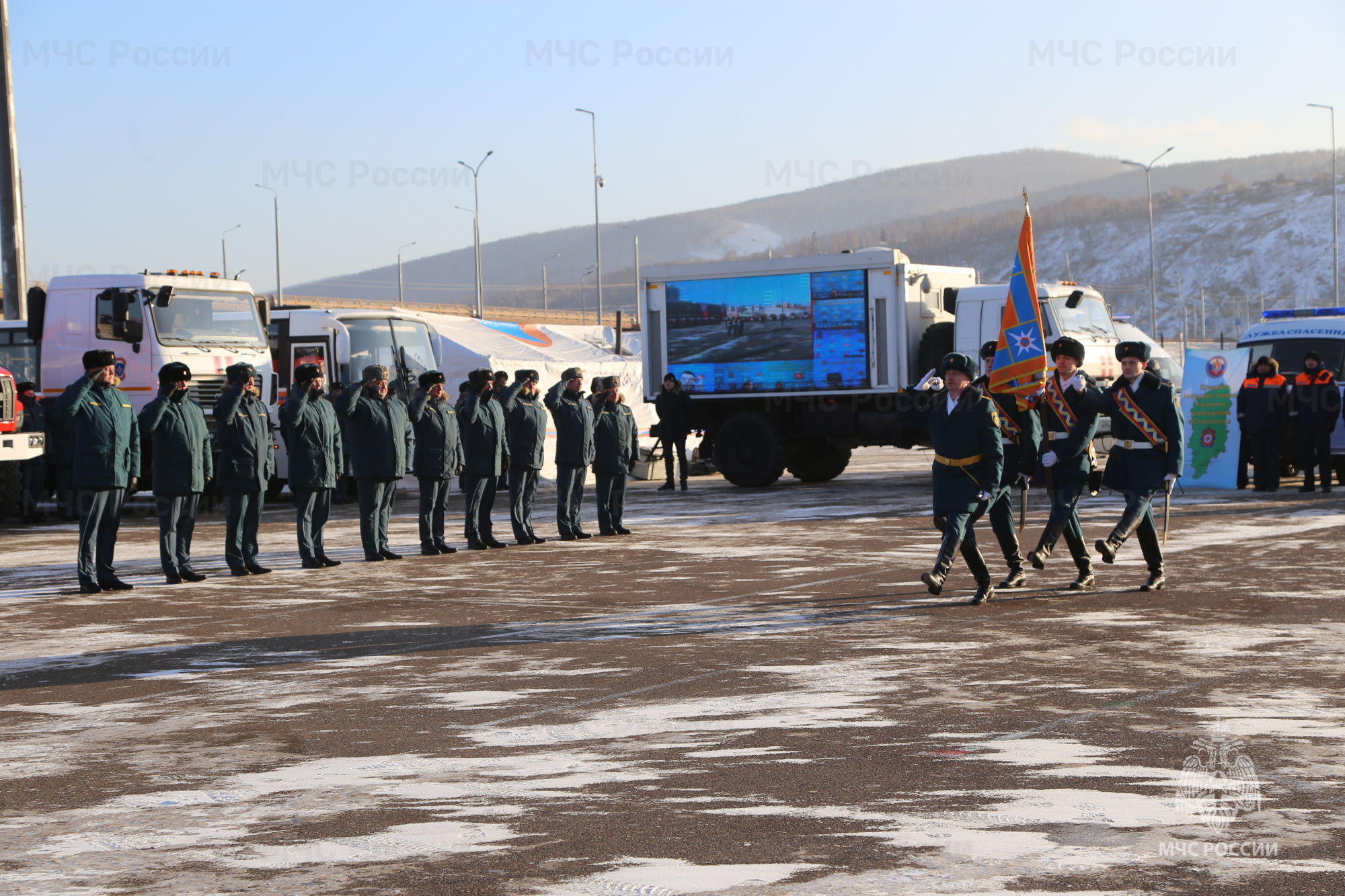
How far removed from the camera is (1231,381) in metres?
21.5

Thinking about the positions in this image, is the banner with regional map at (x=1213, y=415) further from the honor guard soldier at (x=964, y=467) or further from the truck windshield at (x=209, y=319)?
the truck windshield at (x=209, y=319)

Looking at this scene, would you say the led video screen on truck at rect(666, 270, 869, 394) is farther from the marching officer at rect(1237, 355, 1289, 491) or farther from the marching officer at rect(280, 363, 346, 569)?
the marching officer at rect(280, 363, 346, 569)

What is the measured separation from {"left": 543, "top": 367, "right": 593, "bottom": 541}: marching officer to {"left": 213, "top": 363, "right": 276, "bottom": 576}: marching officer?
3881 millimetres

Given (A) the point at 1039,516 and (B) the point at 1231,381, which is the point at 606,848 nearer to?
(A) the point at 1039,516

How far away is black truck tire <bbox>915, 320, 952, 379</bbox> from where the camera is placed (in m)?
22.5

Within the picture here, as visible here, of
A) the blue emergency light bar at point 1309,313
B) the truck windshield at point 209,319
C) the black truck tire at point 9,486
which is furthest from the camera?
the blue emergency light bar at point 1309,313

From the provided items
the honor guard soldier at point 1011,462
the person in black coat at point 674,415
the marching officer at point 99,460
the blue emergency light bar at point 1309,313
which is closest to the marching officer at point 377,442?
the marching officer at point 99,460

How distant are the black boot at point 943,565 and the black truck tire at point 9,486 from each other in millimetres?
13009

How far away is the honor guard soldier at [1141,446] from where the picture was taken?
1117 cm

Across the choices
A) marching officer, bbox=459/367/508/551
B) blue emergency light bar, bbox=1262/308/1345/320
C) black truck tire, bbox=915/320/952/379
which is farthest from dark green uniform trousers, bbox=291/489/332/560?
blue emergency light bar, bbox=1262/308/1345/320

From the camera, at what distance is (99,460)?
12508mm

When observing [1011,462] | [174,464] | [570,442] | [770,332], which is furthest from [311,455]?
[770,332]

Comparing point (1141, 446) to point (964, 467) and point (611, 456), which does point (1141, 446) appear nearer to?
point (964, 467)

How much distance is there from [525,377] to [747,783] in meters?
11.4
